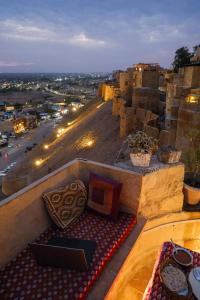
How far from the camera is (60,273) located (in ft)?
6.99

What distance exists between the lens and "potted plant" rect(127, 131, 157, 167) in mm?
3002

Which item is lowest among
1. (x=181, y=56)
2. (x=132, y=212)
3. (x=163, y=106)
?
(x=132, y=212)

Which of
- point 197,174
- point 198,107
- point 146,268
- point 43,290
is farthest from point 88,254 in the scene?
point 198,107

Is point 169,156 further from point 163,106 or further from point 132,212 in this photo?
point 163,106

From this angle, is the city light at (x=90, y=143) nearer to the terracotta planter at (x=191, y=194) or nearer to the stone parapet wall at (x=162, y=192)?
the terracotta planter at (x=191, y=194)

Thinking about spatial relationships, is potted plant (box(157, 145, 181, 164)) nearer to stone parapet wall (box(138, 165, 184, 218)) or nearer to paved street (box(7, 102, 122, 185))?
stone parapet wall (box(138, 165, 184, 218))

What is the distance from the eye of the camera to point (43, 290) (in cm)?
197

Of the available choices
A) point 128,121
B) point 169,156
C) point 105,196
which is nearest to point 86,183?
point 105,196

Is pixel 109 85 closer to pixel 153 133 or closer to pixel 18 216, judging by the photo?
pixel 153 133

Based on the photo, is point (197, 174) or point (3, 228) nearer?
point (3, 228)

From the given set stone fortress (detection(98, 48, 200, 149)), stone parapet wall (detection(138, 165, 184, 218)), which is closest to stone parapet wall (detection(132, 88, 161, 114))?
stone fortress (detection(98, 48, 200, 149))

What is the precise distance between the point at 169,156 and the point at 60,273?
6.37 feet

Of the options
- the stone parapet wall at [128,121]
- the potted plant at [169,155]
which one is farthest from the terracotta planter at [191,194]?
the stone parapet wall at [128,121]

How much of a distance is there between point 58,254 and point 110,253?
22.0 inches
